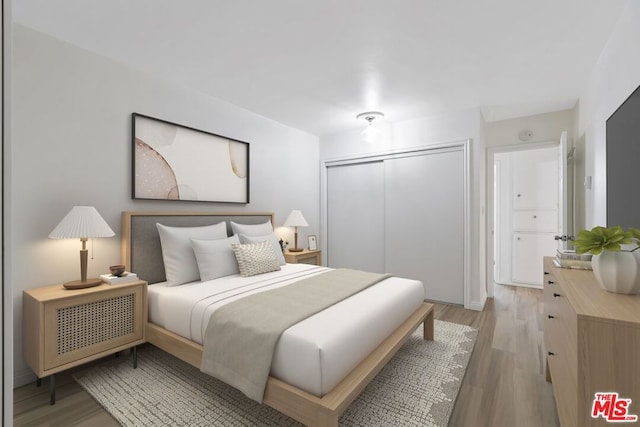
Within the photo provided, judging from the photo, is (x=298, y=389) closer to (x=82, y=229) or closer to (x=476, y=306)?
(x=82, y=229)

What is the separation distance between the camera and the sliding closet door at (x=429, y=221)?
3.79m

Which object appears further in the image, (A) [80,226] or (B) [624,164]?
(A) [80,226]

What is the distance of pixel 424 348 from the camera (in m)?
2.61

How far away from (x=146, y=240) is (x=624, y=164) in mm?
3409

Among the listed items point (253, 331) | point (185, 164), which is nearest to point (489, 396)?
point (253, 331)

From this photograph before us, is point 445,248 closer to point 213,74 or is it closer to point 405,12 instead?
point 405,12

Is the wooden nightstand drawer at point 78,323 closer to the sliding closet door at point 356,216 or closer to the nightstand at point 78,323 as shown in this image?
the nightstand at point 78,323

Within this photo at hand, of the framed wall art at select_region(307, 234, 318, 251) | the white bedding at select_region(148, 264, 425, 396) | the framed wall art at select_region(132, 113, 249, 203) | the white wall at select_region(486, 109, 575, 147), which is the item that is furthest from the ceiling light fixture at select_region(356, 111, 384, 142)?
the white bedding at select_region(148, 264, 425, 396)

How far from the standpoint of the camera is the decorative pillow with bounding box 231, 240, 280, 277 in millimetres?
2854

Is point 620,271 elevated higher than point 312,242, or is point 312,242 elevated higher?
point 620,271

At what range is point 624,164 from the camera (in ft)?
5.37

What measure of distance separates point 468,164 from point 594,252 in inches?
95.0

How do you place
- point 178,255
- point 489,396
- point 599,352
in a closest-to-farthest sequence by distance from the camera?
point 599,352
point 489,396
point 178,255

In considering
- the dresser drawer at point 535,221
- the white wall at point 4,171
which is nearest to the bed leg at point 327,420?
the white wall at point 4,171
